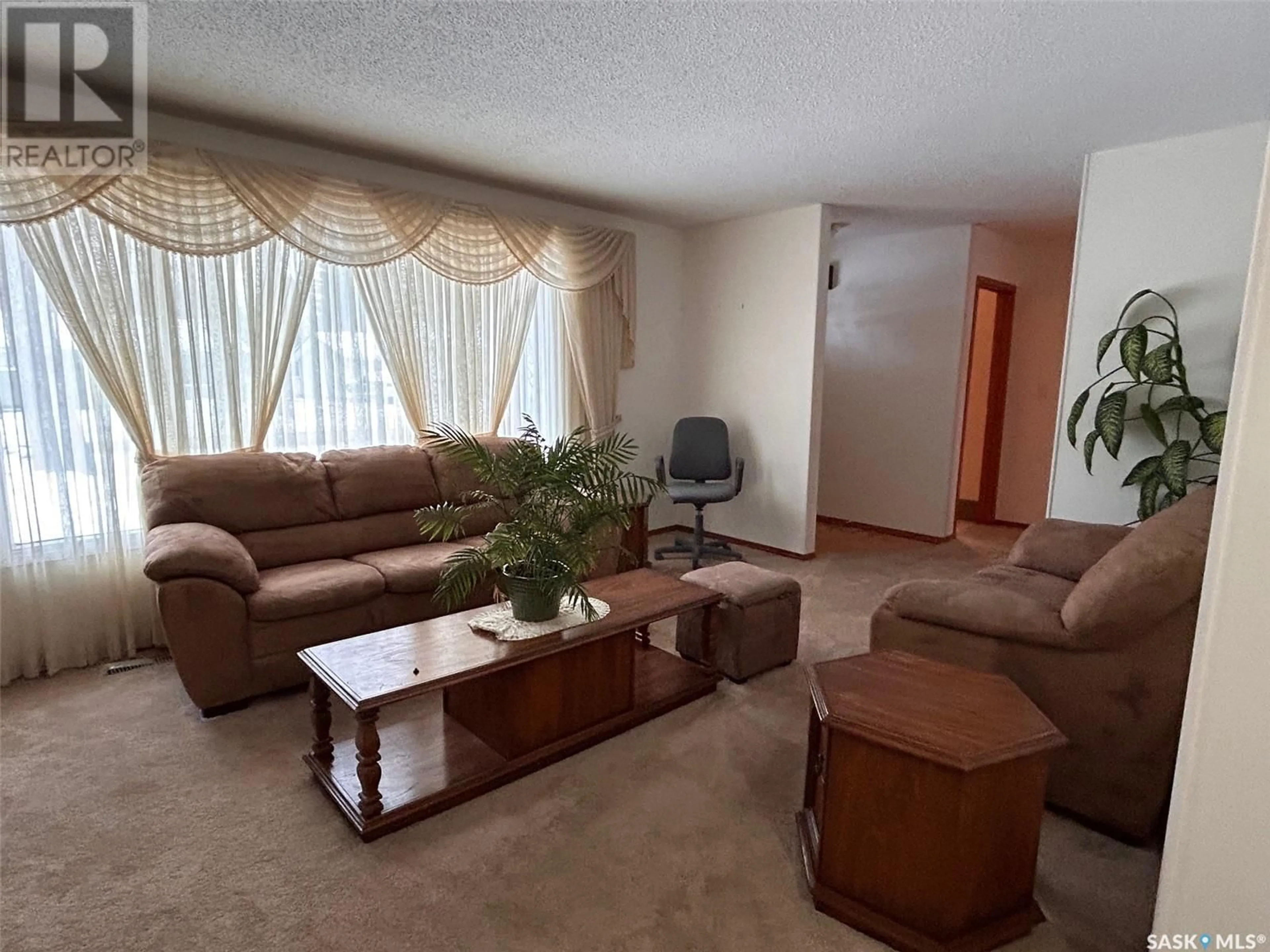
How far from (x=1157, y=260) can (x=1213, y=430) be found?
0.96 metres

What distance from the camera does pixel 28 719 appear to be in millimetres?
2578

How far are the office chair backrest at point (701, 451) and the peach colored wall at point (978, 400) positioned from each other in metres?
2.42

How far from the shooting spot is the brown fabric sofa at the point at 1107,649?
71.1 inches

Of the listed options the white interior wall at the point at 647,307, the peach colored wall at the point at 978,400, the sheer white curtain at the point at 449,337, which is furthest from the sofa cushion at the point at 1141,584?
the peach colored wall at the point at 978,400

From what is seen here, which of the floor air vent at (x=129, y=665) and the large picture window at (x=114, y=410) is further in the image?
the floor air vent at (x=129, y=665)

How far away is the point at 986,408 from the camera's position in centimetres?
612

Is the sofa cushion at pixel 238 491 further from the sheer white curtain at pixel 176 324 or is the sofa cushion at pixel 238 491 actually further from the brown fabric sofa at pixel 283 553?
the sheer white curtain at pixel 176 324

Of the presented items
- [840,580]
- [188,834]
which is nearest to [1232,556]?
[188,834]

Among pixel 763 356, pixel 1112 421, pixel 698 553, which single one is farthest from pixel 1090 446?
pixel 698 553

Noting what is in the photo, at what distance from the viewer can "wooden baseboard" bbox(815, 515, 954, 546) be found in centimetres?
543

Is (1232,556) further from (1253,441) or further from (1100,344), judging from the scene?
(1100,344)

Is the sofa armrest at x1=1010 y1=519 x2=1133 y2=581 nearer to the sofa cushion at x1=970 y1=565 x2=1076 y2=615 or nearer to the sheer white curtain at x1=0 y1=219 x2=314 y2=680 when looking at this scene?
the sofa cushion at x1=970 y1=565 x2=1076 y2=615

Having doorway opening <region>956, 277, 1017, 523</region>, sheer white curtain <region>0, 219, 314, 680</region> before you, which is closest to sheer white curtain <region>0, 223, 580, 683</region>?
sheer white curtain <region>0, 219, 314, 680</region>

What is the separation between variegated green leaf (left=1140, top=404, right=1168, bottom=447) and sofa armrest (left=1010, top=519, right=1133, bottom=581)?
1.47 feet
